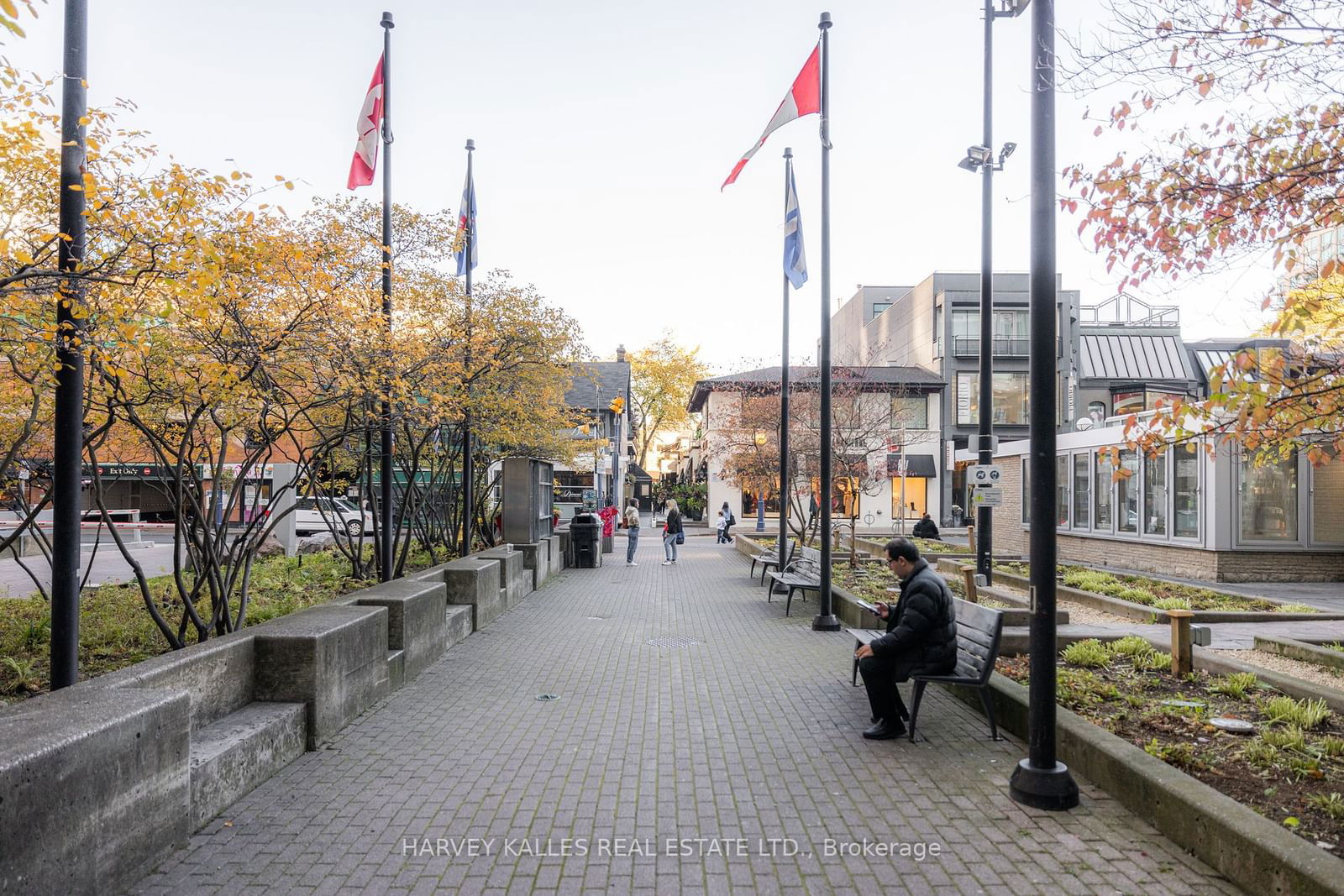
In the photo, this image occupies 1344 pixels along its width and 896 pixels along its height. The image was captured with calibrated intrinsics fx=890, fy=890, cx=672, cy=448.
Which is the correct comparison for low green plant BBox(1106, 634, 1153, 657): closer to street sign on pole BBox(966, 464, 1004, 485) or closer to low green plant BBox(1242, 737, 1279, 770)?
low green plant BBox(1242, 737, 1279, 770)

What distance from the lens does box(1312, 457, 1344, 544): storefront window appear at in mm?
17266

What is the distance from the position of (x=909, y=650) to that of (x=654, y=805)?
8.05 feet

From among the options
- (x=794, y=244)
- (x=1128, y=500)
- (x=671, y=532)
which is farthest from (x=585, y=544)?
(x=1128, y=500)

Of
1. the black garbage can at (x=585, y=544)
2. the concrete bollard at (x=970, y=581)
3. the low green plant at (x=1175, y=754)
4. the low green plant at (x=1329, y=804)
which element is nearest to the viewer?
the low green plant at (x=1329, y=804)

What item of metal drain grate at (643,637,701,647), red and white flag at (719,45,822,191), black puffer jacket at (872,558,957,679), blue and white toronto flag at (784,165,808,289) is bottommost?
metal drain grate at (643,637,701,647)

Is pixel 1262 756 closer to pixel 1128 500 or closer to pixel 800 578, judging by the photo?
pixel 800 578

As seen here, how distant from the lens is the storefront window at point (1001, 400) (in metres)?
45.2

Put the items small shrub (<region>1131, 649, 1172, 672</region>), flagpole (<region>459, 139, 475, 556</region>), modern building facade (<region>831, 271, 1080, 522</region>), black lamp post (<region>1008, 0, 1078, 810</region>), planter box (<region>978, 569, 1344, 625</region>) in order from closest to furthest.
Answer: black lamp post (<region>1008, 0, 1078, 810</region>), small shrub (<region>1131, 649, 1172, 672</region>), planter box (<region>978, 569, 1344, 625</region>), flagpole (<region>459, 139, 475, 556</region>), modern building facade (<region>831, 271, 1080, 522</region>)

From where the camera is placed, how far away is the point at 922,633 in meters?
6.48

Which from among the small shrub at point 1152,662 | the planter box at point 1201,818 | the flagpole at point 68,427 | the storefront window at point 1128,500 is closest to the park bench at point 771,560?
the storefront window at point 1128,500

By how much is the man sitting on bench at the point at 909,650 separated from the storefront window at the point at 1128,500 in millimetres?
14934

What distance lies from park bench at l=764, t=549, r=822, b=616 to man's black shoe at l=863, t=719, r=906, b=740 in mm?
5979

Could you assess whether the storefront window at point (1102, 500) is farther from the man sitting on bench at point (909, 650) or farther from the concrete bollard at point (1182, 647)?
the man sitting on bench at point (909, 650)

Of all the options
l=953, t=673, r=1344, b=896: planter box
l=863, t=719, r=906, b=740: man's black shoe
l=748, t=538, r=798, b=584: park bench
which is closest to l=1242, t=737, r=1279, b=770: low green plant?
l=953, t=673, r=1344, b=896: planter box
